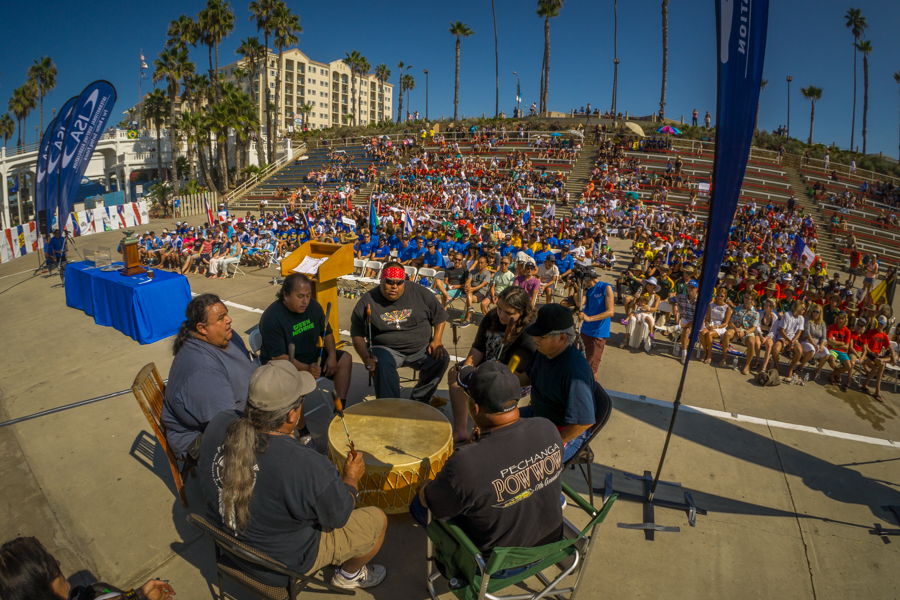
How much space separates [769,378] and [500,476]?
18.3ft

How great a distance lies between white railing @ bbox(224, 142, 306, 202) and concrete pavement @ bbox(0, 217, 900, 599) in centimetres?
3045

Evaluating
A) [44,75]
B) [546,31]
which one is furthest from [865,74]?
[44,75]

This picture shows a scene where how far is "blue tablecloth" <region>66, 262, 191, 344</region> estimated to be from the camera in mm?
7094

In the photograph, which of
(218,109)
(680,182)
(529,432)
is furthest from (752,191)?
(218,109)

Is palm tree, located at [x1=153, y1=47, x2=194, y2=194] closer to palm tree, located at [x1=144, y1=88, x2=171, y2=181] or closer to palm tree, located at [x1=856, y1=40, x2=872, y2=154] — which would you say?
palm tree, located at [x1=144, y1=88, x2=171, y2=181]

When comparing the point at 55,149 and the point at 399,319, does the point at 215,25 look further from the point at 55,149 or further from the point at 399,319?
the point at 399,319

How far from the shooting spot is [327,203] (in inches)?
958

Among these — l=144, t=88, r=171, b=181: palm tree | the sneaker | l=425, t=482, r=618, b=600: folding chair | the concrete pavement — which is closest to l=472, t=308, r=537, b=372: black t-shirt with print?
the concrete pavement

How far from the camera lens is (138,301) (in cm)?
701

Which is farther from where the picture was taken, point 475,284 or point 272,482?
point 475,284

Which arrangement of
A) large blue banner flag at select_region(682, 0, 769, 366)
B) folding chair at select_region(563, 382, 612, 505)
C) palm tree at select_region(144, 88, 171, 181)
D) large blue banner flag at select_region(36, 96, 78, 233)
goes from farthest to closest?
palm tree at select_region(144, 88, 171, 181)
large blue banner flag at select_region(36, 96, 78, 233)
folding chair at select_region(563, 382, 612, 505)
large blue banner flag at select_region(682, 0, 769, 366)

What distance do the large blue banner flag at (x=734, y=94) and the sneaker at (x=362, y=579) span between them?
2970 mm

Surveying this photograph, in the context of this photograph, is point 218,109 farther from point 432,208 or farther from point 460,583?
point 460,583

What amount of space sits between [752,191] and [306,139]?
3693 centimetres
